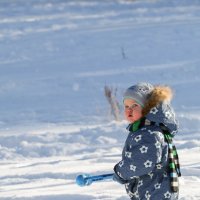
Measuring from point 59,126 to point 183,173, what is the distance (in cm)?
352

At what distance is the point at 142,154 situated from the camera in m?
4.39

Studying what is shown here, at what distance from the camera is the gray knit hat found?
4488 mm

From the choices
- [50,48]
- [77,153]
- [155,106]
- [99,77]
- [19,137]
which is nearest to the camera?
[155,106]

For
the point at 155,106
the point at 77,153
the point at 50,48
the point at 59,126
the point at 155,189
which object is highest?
the point at 50,48

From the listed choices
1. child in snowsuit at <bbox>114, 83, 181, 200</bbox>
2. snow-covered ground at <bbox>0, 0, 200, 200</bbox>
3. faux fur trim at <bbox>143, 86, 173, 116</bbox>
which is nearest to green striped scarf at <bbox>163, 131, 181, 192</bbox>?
child in snowsuit at <bbox>114, 83, 181, 200</bbox>

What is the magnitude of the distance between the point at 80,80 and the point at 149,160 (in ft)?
28.4

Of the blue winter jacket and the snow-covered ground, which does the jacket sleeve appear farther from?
the snow-covered ground

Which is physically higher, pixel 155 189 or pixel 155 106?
pixel 155 106

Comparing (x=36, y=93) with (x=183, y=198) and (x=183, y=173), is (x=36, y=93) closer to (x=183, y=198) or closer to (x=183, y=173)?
(x=183, y=173)

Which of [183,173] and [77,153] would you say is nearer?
[183,173]

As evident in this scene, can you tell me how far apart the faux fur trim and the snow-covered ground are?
59.2 inches

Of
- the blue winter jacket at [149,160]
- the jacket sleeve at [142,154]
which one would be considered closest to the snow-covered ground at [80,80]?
the blue winter jacket at [149,160]

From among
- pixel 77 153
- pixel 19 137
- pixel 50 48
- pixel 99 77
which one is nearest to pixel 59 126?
pixel 19 137

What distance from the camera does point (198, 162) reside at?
728 centimetres
